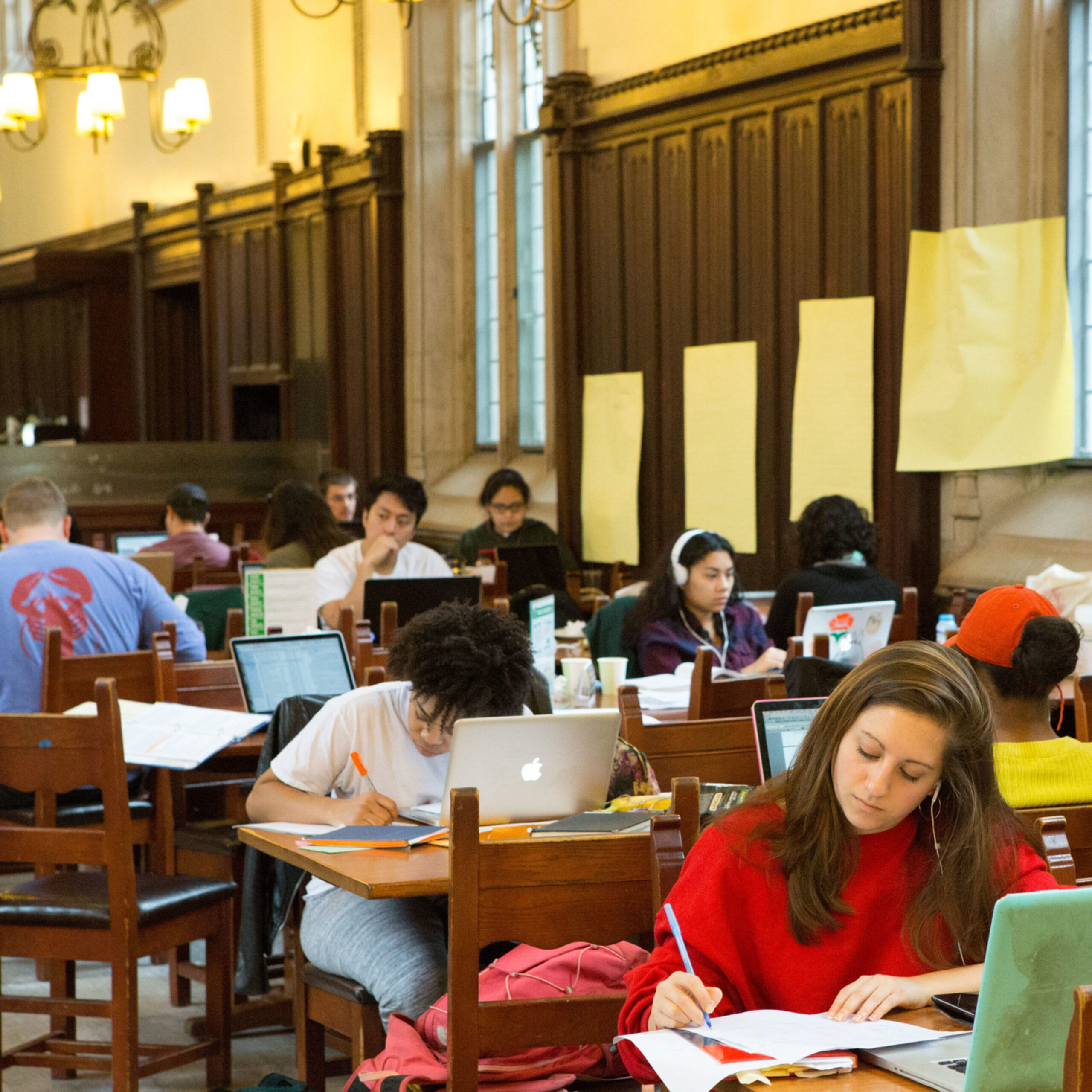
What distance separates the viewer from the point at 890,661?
7.16 ft

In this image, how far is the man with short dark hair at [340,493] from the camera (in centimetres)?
933

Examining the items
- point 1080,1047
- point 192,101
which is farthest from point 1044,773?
point 192,101

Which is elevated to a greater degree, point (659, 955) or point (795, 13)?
point (795, 13)

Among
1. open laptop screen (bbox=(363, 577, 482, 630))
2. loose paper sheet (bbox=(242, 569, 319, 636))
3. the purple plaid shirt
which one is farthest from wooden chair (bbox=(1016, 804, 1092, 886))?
loose paper sheet (bbox=(242, 569, 319, 636))

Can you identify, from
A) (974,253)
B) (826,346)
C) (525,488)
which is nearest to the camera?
(974,253)

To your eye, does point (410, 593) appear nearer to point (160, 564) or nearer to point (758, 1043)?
point (160, 564)

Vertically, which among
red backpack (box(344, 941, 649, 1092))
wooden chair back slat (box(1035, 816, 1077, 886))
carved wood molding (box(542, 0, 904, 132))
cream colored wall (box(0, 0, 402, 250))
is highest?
cream colored wall (box(0, 0, 402, 250))

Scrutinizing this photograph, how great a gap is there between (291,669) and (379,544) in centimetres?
192

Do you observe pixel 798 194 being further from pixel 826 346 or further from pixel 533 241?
pixel 533 241

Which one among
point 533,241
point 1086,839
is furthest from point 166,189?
point 1086,839

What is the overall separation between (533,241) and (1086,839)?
8182 mm

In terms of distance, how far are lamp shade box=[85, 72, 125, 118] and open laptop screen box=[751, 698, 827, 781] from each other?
7470 millimetres

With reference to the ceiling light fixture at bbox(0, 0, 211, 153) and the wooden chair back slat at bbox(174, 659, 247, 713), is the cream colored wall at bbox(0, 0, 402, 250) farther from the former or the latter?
the wooden chair back slat at bbox(174, 659, 247, 713)

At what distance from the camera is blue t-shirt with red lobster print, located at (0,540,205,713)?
510 centimetres
